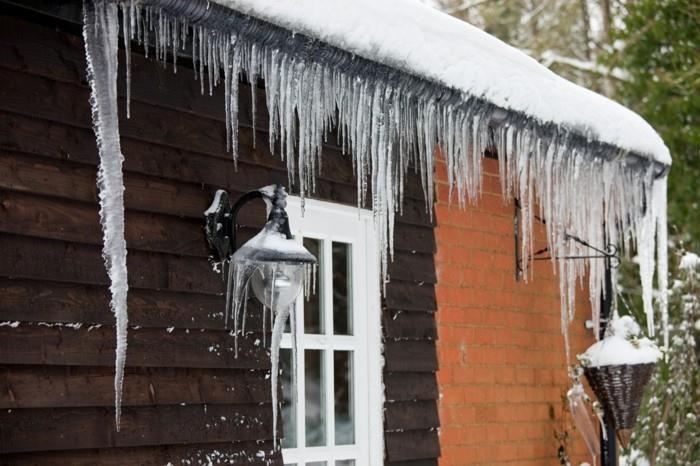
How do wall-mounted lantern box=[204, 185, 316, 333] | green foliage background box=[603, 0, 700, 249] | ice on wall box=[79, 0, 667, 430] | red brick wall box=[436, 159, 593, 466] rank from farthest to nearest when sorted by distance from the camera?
1. green foliage background box=[603, 0, 700, 249]
2. red brick wall box=[436, 159, 593, 466]
3. wall-mounted lantern box=[204, 185, 316, 333]
4. ice on wall box=[79, 0, 667, 430]

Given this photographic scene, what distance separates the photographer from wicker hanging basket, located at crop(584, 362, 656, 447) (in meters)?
6.51

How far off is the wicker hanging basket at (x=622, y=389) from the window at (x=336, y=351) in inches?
70.2

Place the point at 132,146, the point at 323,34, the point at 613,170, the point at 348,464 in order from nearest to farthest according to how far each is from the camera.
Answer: the point at 323,34, the point at 132,146, the point at 348,464, the point at 613,170

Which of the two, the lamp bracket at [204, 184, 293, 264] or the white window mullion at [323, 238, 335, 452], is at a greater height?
the lamp bracket at [204, 184, 293, 264]

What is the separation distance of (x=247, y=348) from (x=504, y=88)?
1432 millimetres

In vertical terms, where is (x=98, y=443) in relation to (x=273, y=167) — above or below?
below

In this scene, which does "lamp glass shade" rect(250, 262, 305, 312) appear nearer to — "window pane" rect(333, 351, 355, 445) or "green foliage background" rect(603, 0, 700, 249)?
"window pane" rect(333, 351, 355, 445)

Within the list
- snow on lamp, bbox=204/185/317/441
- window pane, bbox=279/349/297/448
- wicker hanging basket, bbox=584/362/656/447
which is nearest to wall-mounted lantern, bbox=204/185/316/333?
snow on lamp, bbox=204/185/317/441

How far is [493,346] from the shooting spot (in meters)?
6.43

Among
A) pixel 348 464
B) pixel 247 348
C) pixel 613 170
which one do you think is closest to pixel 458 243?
pixel 613 170

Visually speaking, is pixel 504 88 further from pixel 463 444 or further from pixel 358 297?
pixel 463 444

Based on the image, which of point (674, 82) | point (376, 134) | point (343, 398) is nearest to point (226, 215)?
point (376, 134)

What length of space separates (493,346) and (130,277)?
112 inches

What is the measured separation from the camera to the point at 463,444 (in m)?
6.06
